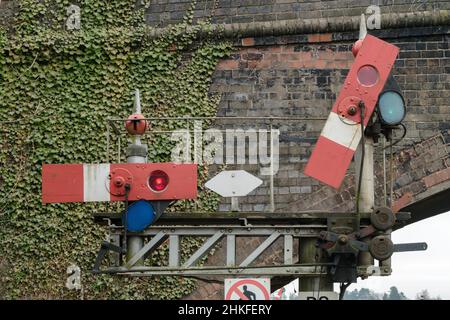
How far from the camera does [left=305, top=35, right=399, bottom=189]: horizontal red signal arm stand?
7297mm

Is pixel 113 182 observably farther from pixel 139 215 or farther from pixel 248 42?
pixel 248 42

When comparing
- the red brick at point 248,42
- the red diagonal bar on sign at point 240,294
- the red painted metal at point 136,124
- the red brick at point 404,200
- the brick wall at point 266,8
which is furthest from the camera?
the red brick at point 248,42

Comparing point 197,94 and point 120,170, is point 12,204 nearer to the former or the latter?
point 197,94

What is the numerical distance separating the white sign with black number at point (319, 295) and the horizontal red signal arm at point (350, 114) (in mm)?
872

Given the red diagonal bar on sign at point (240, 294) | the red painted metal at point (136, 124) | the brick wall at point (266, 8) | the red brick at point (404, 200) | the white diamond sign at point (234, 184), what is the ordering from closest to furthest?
the red diagonal bar on sign at point (240, 294), the red painted metal at point (136, 124), the white diamond sign at point (234, 184), the red brick at point (404, 200), the brick wall at point (266, 8)

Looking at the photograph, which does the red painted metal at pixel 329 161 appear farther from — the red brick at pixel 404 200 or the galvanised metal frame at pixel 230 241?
the red brick at pixel 404 200

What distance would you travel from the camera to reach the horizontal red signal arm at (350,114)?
287 inches

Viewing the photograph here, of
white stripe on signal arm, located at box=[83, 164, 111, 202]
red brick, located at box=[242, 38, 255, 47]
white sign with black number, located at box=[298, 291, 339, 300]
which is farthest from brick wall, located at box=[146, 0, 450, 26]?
white sign with black number, located at box=[298, 291, 339, 300]

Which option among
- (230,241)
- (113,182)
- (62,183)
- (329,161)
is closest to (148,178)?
(113,182)

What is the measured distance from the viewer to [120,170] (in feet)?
24.2

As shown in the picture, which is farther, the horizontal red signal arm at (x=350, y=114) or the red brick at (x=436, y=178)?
the red brick at (x=436, y=178)

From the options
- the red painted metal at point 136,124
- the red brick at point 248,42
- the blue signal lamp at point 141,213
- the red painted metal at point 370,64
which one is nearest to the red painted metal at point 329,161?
the red painted metal at point 370,64

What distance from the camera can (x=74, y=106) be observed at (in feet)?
38.6

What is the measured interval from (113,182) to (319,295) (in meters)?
1.92
